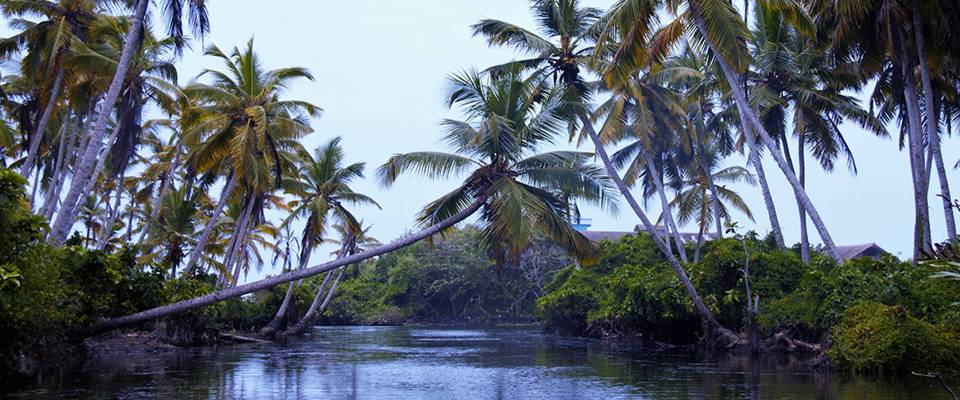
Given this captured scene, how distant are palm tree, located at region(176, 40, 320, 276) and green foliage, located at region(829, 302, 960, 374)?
48.0 feet

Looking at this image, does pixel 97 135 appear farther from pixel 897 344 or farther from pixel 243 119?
pixel 897 344

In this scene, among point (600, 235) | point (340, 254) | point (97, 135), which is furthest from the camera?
point (600, 235)

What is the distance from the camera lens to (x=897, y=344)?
598 inches

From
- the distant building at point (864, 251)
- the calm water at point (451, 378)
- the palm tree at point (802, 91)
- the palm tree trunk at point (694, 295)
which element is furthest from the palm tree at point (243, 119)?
the distant building at point (864, 251)

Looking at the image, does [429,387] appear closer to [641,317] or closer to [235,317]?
[641,317]

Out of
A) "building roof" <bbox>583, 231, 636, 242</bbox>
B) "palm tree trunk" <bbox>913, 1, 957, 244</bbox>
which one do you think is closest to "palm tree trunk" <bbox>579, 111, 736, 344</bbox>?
"palm tree trunk" <bbox>913, 1, 957, 244</bbox>

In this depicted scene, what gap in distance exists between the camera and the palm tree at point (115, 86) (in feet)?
51.6

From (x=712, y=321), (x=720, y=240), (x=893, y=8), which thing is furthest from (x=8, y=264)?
(x=720, y=240)

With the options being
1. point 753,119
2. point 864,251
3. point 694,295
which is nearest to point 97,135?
point 753,119

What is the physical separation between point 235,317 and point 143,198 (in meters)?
6.25

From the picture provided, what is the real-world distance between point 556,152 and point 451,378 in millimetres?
5516

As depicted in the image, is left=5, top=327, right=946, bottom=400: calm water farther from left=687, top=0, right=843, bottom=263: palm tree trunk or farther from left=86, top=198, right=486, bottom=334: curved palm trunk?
left=687, top=0, right=843, bottom=263: palm tree trunk

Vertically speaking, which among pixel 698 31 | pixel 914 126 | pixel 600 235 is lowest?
pixel 914 126

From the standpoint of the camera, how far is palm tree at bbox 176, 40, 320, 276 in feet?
67.1
